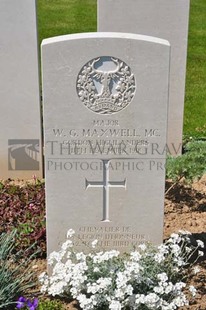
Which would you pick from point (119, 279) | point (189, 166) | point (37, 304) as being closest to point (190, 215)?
point (189, 166)

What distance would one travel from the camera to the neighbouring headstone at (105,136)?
3979mm

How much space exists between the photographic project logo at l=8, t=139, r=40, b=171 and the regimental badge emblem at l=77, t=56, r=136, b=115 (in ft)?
6.92

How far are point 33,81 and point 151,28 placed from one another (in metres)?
1.47

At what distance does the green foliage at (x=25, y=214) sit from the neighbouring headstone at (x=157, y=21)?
6.36 ft

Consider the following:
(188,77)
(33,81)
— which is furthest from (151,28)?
(188,77)

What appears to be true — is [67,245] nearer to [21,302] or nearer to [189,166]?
[21,302]

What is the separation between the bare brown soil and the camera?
4.52 metres

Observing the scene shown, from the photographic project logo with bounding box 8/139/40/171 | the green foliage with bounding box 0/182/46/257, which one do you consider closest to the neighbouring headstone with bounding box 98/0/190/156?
the photographic project logo with bounding box 8/139/40/171

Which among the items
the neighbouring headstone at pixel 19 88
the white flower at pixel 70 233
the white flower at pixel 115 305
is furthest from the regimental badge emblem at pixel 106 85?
the neighbouring headstone at pixel 19 88

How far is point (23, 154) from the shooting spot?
617 cm

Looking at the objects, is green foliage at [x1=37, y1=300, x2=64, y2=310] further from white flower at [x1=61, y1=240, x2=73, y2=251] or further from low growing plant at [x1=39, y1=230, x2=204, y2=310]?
white flower at [x1=61, y1=240, x2=73, y2=251]

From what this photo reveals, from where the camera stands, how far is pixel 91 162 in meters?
4.27

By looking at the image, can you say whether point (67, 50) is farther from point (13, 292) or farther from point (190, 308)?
point (190, 308)

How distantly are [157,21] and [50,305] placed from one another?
3474 mm
